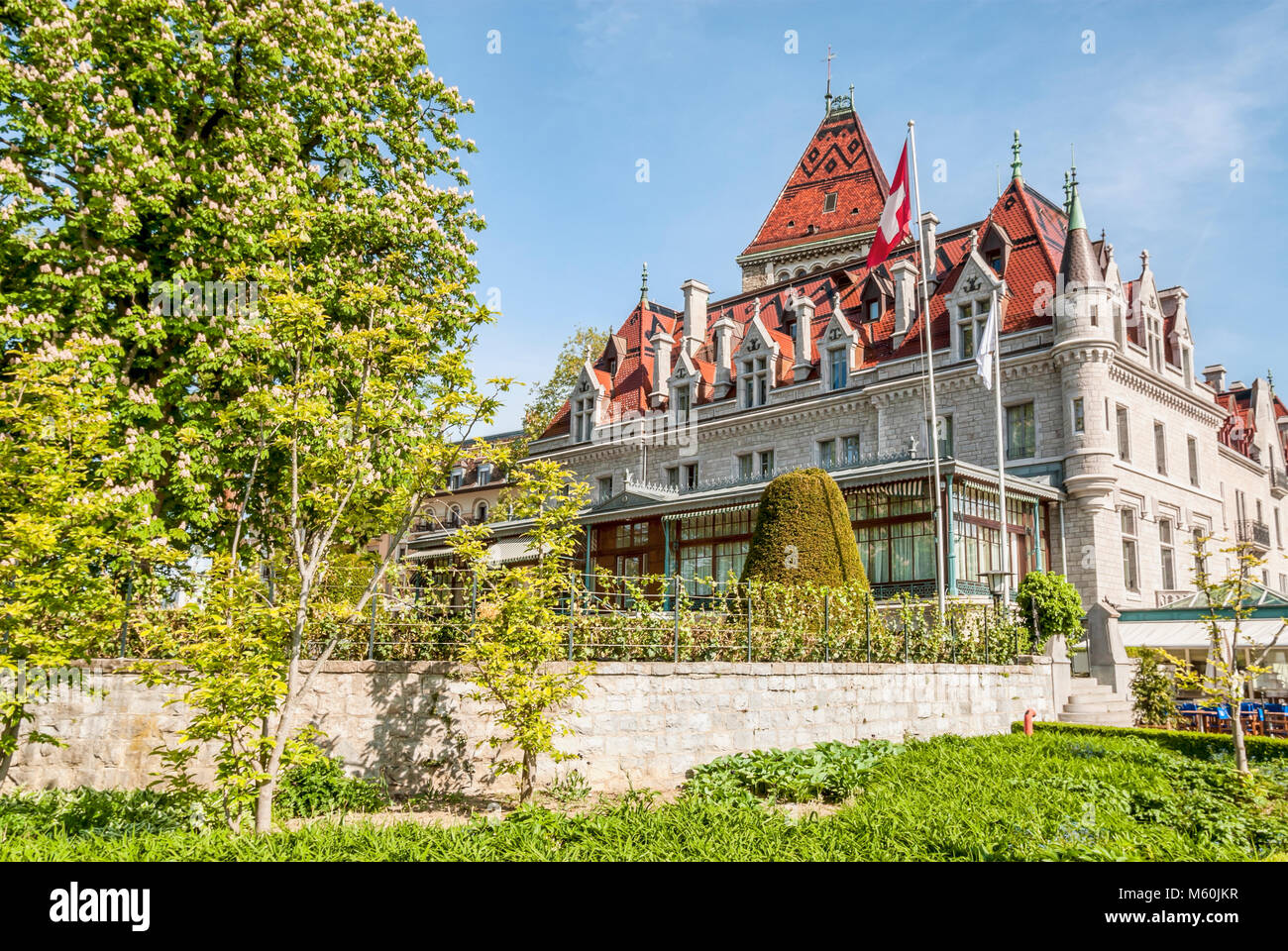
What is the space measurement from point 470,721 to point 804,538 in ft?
26.2

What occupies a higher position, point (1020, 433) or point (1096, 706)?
point (1020, 433)

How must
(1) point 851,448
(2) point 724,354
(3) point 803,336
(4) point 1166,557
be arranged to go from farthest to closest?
(2) point 724,354
(3) point 803,336
(1) point 851,448
(4) point 1166,557

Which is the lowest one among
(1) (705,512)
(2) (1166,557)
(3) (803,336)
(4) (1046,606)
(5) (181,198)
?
(4) (1046,606)

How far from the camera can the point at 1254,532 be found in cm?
3850

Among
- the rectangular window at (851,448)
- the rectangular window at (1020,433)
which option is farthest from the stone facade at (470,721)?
the rectangular window at (851,448)

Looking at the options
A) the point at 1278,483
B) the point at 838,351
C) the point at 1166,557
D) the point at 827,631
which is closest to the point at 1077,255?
the point at 838,351

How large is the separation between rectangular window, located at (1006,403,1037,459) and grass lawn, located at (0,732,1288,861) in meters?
18.1

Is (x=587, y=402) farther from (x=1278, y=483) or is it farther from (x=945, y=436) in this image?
(x=1278, y=483)

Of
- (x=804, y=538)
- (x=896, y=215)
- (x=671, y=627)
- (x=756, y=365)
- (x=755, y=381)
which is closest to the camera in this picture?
(x=671, y=627)

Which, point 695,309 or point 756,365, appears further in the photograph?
point 695,309

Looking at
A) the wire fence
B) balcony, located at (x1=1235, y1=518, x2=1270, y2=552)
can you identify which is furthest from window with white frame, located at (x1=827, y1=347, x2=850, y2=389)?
balcony, located at (x1=1235, y1=518, x2=1270, y2=552)

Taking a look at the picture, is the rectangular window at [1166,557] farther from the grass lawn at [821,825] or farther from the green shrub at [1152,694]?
the grass lawn at [821,825]

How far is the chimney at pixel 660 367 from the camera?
4041 centimetres
